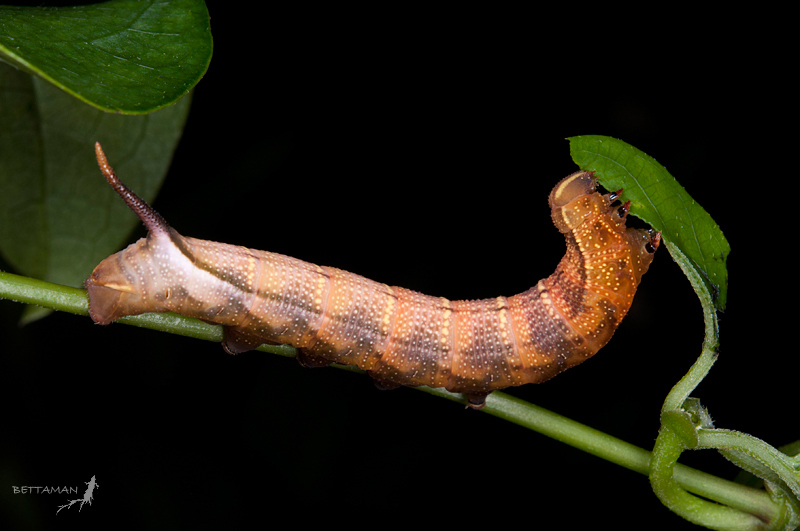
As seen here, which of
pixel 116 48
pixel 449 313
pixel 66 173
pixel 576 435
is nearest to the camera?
pixel 116 48

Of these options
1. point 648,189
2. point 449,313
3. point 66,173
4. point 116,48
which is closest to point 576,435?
point 449,313

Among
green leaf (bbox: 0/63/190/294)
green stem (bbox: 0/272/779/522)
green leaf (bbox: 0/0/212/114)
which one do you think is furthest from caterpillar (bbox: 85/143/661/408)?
green leaf (bbox: 0/63/190/294)

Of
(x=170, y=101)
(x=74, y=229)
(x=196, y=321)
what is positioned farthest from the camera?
(x=74, y=229)

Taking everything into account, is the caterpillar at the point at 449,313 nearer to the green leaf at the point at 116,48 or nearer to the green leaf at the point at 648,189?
the green leaf at the point at 648,189

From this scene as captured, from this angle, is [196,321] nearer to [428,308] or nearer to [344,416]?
[428,308]

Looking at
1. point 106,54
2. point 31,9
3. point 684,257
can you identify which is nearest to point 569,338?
point 684,257

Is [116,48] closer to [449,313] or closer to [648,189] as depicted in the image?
[449,313]
